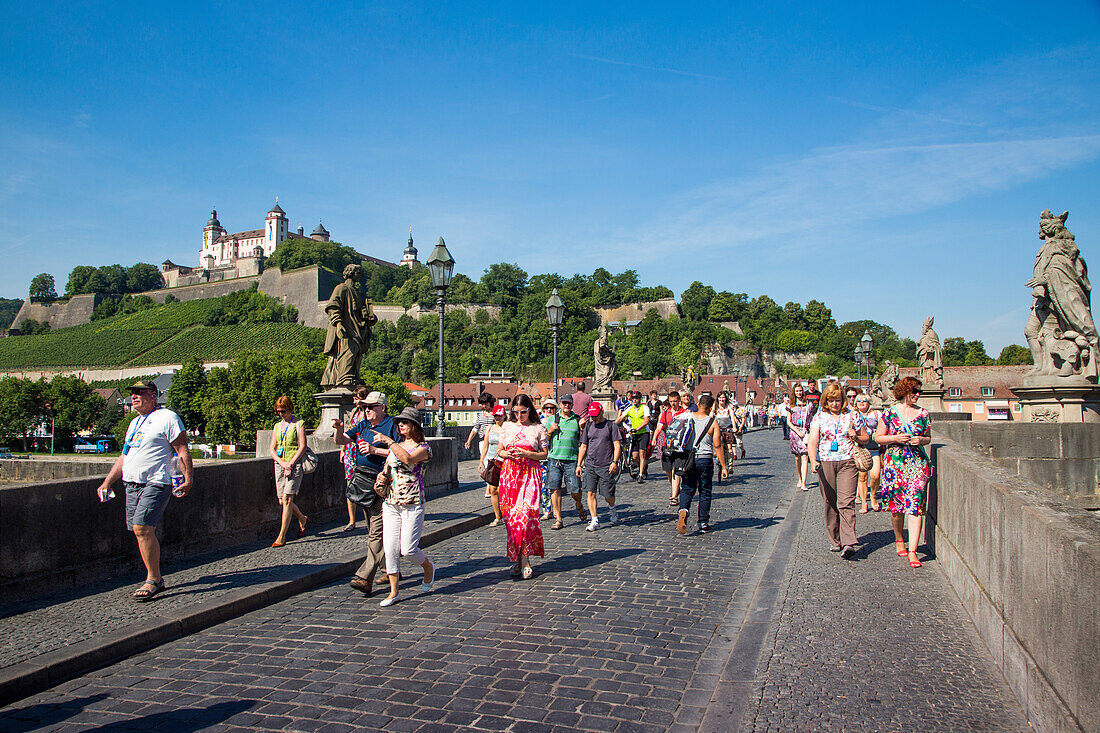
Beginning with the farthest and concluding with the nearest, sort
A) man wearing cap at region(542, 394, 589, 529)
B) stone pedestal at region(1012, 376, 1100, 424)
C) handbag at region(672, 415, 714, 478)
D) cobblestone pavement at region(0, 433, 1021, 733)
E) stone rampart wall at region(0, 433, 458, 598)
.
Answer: stone pedestal at region(1012, 376, 1100, 424) → man wearing cap at region(542, 394, 589, 529) → handbag at region(672, 415, 714, 478) → stone rampart wall at region(0, 433, 458, 598) → cobblestone pavement at region(0, 433, 1021, 733)

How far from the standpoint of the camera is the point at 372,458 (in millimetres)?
7211

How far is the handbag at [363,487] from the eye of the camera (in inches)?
281

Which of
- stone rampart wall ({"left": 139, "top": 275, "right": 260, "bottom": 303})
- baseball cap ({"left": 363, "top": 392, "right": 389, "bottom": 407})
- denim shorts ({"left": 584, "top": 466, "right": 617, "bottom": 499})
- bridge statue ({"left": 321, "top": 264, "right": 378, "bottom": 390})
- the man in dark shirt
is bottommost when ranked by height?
denim shorts ({"left": 584, "top": 466, "right": 617, "bottom": 499})

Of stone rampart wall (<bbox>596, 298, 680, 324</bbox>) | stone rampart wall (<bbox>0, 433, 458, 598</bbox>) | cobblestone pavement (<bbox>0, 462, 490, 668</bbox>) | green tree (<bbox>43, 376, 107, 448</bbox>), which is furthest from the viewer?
stone rampart wall (<bbox>596, 298, 680, 324</bbox>)

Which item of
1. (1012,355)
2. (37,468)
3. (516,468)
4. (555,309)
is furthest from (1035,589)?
(1012,355)

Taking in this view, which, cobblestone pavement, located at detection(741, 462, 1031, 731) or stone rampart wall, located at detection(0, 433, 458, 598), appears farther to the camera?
stone rampart wall, located at detection(0, 433, 458, 598)

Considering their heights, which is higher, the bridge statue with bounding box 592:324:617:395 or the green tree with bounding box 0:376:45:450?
the bridge statue with bounding box 592:324:617:395

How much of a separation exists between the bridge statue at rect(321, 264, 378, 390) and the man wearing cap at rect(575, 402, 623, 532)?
12.9 ft

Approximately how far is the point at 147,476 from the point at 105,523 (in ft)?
3.55

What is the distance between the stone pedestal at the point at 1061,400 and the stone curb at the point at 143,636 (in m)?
9.61

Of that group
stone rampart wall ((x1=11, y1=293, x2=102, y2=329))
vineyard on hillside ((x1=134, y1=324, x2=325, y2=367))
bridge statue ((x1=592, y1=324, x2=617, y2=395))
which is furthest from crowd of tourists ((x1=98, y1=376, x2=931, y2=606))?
stone rampart wall ((x1=11, y1=293, x2=102, y2=329))

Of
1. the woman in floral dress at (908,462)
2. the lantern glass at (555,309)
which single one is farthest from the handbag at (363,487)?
the lantern glass at (555,309)

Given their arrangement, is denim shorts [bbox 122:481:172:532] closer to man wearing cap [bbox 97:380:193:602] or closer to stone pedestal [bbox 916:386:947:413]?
man wearing cap [bbox 97:380:193:602]

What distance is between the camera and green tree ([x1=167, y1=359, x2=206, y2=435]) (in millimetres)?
78375
